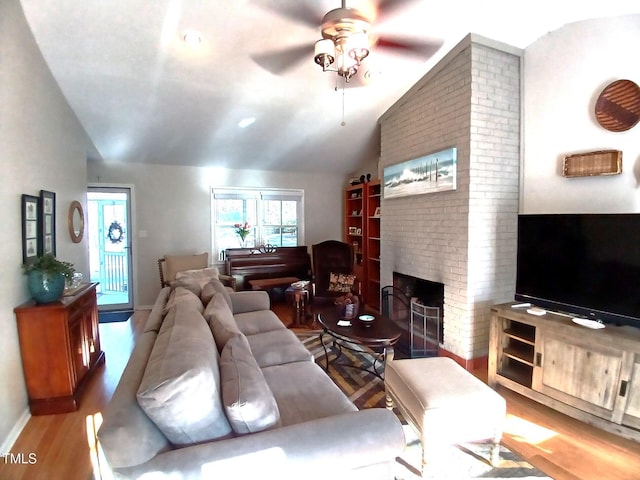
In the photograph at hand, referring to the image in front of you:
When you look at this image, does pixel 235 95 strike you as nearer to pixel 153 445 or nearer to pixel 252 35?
pixel 252 35

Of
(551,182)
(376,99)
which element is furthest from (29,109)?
(551,182)

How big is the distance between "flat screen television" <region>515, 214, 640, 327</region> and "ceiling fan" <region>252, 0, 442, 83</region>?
6.00ft

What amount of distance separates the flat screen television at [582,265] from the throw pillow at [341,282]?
2.34m

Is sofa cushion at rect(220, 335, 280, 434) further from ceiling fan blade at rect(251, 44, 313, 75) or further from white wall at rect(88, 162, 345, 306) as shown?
white wall at rect(88, 162, 345, 306)

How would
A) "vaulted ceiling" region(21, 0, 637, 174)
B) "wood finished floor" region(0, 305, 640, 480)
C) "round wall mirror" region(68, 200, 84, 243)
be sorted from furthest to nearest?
"round wall mirror" region(68, 200, 84, 243), "vaulted ceiling" region(21, 0, 637, 174), "wood finished floor" region(0, 305, 640, 480)

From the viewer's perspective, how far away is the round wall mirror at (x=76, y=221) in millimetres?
3666

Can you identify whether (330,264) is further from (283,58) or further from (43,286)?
(43,286)

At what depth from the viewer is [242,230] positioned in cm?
568

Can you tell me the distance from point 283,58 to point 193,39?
76cm

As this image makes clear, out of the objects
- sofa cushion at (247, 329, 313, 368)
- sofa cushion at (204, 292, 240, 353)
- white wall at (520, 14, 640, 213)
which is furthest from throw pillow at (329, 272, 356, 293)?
sofa cushion at (204, 292, 240, 353)

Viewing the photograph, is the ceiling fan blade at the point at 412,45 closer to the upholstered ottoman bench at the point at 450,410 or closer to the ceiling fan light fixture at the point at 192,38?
the ceiling fan light fixture at the point at 192,38

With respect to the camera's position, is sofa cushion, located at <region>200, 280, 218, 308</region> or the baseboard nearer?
the baseboard

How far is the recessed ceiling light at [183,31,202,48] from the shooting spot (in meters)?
2.62

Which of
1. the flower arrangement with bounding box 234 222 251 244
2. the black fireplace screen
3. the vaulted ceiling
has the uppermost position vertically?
the vaulted ceiling
